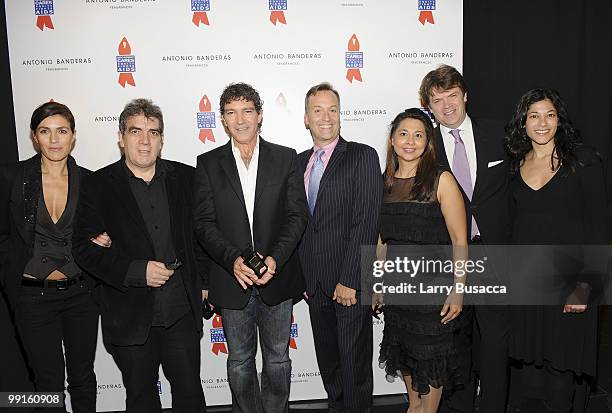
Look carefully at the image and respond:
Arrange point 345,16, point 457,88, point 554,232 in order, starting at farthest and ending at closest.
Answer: point 345,16, point 457,88, point 554,232

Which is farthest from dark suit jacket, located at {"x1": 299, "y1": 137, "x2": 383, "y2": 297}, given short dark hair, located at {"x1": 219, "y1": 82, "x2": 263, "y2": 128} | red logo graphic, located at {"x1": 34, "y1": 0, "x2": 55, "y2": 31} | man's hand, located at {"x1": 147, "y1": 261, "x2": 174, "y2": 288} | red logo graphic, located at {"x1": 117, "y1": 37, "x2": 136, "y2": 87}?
red logo graphic, located at {"x1": 34, "y1": 0, "x2": 55, "y2": 31}

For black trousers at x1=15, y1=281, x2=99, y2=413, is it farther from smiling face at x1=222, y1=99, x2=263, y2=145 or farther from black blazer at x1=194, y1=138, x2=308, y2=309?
smiling face at x1=222, y1=99, x2=263, y2=145

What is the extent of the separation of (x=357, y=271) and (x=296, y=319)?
1141 mm

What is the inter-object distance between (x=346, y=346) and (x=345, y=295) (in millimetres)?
310

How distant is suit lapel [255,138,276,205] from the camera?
2.56 m

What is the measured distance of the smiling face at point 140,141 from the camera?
2379mm

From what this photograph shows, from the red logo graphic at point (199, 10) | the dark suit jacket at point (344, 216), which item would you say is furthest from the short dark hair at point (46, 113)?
the dark suit jacket at point (344, 216)

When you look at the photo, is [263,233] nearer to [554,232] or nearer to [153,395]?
Answer: [153,395]

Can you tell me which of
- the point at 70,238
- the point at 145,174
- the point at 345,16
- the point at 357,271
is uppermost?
the point at 345,16

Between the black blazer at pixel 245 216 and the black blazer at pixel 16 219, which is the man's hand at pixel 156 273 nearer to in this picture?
the black blazer at pixel 245 216

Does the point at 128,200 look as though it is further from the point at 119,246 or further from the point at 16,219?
the point at 16,219

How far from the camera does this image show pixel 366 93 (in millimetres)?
3480

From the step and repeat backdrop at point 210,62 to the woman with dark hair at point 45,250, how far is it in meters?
0.76

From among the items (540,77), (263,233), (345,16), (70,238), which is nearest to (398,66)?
(345,16)
